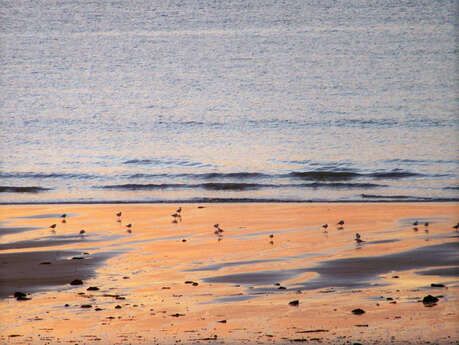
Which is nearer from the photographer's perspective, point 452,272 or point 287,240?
point 452,272

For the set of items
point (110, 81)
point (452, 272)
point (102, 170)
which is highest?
point (110, 81)

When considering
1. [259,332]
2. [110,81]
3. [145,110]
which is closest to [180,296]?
[259,332]

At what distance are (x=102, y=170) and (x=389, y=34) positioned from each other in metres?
31.1

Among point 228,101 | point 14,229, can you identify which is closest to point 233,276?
point 14,229

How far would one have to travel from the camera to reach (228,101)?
37.0m

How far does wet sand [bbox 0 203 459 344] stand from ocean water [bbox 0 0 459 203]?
414 centimetres

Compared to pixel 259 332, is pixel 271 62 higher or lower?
higher

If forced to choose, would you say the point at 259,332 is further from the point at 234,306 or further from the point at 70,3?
the point at 70,3

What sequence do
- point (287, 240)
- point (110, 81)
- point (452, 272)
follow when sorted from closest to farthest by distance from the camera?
point (452, 272), point (287, 240), point (110, 81)

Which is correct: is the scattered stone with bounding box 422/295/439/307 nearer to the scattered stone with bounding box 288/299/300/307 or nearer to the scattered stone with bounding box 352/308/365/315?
the scattered stone with bounding box 352/308/365/315

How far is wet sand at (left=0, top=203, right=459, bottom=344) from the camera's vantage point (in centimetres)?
791

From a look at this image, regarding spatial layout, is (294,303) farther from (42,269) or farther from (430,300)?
(42,269)

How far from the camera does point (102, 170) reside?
24391 mm

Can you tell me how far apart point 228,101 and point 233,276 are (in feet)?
88.5
